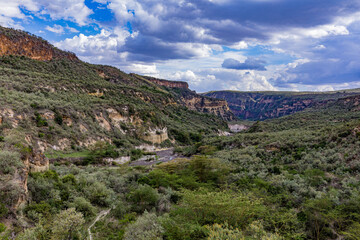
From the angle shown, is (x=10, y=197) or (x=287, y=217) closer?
(x=10, y=197)

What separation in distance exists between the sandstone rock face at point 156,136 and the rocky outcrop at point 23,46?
166 feet

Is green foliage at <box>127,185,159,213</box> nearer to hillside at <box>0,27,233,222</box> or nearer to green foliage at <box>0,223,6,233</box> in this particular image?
hillside at <box>0,27,233,222</box>

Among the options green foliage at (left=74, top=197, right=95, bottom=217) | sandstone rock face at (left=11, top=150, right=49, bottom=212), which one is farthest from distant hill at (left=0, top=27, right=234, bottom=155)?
green foliage at (left=74, top=197, right=95, bottom=217)

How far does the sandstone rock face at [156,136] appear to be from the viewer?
58259mm

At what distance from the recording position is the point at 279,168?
957 inches

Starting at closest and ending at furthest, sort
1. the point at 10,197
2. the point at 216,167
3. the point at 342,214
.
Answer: the point at 10,197 → the point at 342,214 → the point at 216,167

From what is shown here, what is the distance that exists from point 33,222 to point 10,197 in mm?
1714

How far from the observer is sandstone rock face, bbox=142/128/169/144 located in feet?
191

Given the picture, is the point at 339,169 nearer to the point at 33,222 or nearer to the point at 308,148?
the point at 308,148

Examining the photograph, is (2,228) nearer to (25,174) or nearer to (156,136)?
(25,174)

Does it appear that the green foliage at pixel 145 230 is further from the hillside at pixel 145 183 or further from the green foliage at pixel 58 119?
the green foliage at pixel 58 119

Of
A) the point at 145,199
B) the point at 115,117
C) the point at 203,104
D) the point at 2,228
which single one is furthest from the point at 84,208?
the point at 203,104

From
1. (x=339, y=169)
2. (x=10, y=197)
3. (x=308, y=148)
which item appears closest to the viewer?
(x=10, y=197)

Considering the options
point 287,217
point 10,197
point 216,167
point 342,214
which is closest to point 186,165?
point 216,167
